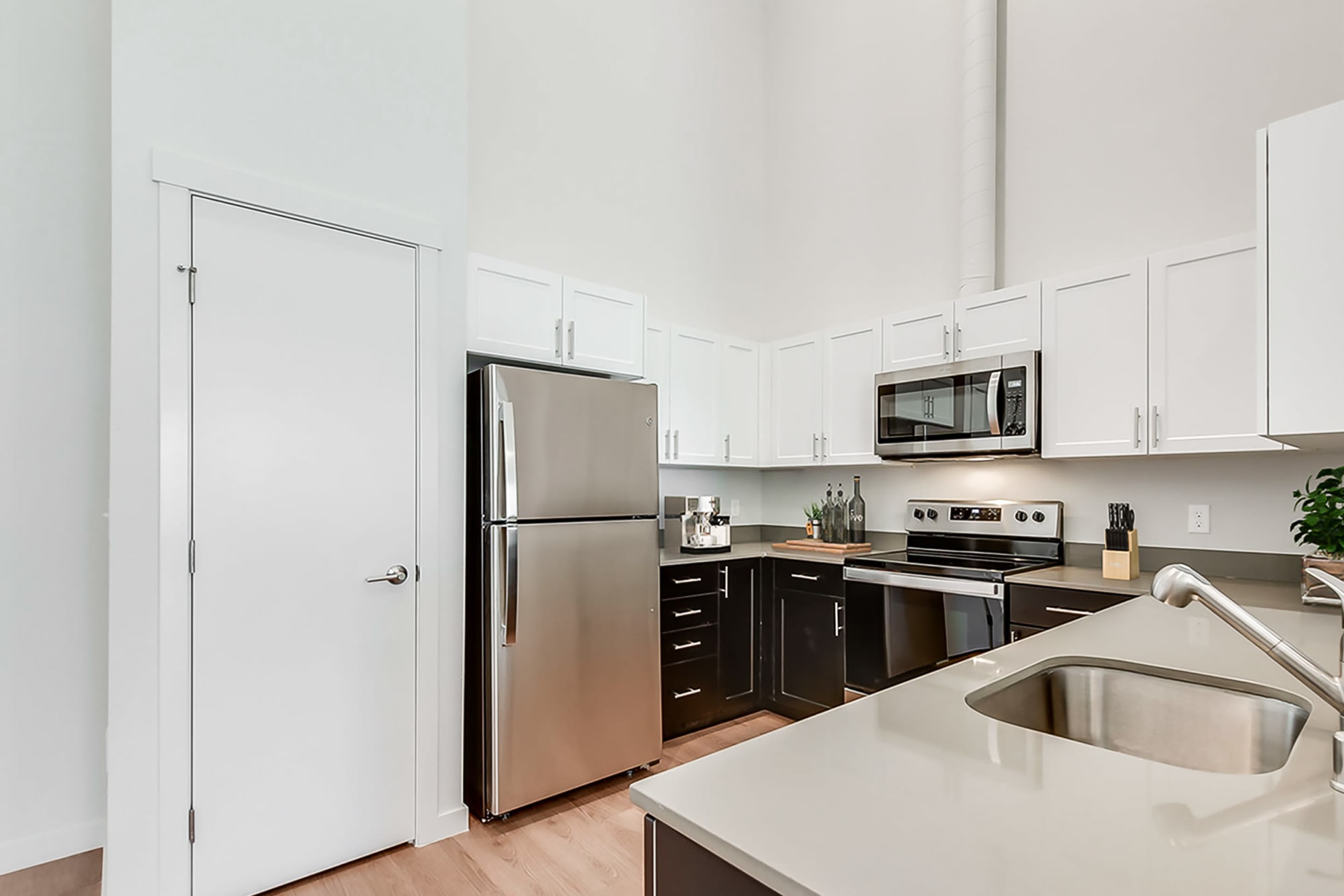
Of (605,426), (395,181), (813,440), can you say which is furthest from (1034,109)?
(395,181)

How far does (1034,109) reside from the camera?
340 cm

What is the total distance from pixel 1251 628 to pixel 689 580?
2610 millimetres

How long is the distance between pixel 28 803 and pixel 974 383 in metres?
3.92

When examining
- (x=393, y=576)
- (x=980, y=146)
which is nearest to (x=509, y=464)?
(x=393, y=576)

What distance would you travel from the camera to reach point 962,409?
3162 millimetres

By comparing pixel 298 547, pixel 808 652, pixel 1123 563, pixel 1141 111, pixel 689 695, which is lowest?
pixel 689 695

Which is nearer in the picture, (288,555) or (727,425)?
(288,555)

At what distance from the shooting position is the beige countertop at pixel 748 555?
342cm

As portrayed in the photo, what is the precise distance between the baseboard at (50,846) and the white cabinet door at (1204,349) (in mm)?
3988

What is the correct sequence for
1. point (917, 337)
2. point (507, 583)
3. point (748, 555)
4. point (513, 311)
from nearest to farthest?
point (507, 583)
point (513, 311)
point (917, 337)
point (748, 555)

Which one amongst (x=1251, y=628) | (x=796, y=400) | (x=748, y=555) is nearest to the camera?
(x=1251, y=628)

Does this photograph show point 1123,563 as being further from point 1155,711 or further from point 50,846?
point 50,846

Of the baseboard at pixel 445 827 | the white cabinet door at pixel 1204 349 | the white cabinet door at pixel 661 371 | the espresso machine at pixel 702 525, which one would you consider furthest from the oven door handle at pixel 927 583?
the baseboard at pixel 445 827

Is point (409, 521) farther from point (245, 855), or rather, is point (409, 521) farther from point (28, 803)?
point (28, 803)
